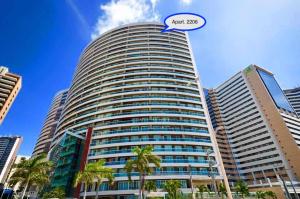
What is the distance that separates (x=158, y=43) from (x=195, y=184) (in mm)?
51464

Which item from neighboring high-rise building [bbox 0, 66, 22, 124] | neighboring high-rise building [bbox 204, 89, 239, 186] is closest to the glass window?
neighboring high-rise building [bbox 204, 89, 239, 186]

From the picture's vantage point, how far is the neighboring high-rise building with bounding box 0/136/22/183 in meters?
153

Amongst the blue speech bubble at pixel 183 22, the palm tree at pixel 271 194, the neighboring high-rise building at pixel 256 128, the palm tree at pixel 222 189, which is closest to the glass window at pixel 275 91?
the neighboring high-rise building at pixel 256 128

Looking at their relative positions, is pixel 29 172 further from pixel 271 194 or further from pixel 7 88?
pixel 7 88

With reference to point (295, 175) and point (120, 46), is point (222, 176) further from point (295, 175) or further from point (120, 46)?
point (120, 46)

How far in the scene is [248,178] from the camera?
86125mm

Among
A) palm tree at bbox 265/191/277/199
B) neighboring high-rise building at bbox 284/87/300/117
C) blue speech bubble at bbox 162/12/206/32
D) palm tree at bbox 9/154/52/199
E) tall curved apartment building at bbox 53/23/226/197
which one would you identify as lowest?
palm tree at bbox 265/191/277/199

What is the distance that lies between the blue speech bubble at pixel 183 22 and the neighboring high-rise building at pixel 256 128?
255 ft

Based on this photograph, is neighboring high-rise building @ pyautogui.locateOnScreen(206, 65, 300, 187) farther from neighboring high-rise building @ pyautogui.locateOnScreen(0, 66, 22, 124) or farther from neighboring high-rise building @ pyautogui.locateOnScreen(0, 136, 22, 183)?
neighboring high-rise building @ pyautogui.locateOnScreen(0, 136, 22, 183)

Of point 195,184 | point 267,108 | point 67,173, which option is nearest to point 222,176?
point 195,184

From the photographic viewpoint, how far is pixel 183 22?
621 inches

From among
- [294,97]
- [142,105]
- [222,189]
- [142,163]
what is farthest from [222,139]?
[142,163]

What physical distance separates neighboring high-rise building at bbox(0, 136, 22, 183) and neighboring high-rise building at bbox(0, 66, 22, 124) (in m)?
88.8

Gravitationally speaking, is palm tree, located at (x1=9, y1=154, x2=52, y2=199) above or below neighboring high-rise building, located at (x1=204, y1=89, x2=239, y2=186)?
below
